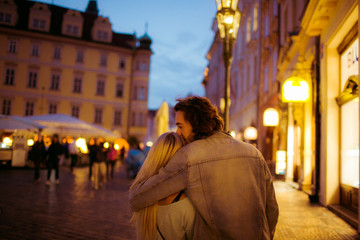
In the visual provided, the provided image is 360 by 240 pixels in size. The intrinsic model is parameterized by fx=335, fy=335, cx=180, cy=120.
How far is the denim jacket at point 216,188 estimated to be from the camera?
209cm

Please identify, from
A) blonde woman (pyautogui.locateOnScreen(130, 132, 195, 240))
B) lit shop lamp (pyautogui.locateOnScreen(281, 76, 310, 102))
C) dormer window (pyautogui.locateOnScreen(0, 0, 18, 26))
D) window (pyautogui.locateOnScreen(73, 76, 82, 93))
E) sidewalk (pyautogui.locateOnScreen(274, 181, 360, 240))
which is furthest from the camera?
window (pyautogui.locateOnScreen(73, 76, 82, 93))

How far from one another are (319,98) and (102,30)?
41024 mm

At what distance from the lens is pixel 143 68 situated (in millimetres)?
46719

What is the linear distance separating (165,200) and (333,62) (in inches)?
323

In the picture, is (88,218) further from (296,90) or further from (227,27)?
(296,90)

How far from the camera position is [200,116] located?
228cm

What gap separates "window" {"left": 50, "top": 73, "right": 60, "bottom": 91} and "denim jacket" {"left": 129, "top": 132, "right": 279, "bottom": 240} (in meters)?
44.6

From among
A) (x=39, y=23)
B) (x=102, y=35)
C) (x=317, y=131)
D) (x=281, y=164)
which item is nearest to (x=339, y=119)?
(x=317, y=131)

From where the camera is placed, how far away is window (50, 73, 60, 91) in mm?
43500

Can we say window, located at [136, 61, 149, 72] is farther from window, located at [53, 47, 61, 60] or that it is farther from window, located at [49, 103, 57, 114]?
window, located at [49, 103, 57, 114]

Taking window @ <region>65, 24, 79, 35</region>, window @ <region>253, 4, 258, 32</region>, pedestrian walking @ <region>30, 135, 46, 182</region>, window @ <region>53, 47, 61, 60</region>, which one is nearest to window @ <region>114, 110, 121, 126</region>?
window @ <region>53, 47, 61, 60</region>

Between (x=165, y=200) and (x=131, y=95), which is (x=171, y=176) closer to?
(x=165, y=200)

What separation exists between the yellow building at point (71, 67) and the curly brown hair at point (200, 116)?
43.7 meters

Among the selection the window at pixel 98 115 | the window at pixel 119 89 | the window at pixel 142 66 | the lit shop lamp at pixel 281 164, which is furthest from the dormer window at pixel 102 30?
the lit shop lamp at pixel 281 164
